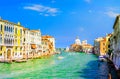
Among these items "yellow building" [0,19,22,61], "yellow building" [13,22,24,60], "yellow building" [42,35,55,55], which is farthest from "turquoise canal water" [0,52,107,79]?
"yellow building" [42,35,55,55]

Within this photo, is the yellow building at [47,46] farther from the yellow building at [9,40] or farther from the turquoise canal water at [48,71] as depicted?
the turquoise canal water at [48,71]

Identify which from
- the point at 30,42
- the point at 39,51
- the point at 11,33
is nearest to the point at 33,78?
the point at 11,33

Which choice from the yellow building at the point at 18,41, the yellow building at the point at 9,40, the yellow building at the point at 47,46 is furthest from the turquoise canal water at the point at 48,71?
the yellow building at the point at 47,46

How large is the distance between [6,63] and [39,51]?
41535mm

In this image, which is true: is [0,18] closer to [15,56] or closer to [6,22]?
[6,22]

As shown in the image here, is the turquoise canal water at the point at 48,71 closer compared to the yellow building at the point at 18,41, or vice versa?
the turquoise canal water at the point at 48,71

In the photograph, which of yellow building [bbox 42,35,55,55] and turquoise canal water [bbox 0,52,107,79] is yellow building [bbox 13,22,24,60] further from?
yellow building [bbox 42,35,55,55]

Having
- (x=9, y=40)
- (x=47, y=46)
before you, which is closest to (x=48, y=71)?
(x=9, y=40)

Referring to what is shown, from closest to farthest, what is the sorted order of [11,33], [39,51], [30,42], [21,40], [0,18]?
[0,18] < [11,33] < [21,40] < [30,42] < [39,51]

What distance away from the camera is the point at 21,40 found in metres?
67.2

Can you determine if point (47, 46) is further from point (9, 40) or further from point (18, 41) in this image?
point (9, 40)

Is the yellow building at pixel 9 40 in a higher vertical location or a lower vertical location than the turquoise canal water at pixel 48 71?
higher

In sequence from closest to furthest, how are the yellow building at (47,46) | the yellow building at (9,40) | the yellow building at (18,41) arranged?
the yellow building at (9,40) → the yellow building at (18,41) → the yellow building at (47,46)

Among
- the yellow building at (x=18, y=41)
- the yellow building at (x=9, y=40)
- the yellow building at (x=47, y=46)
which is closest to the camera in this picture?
the yellow building at (x=9, y=40)
